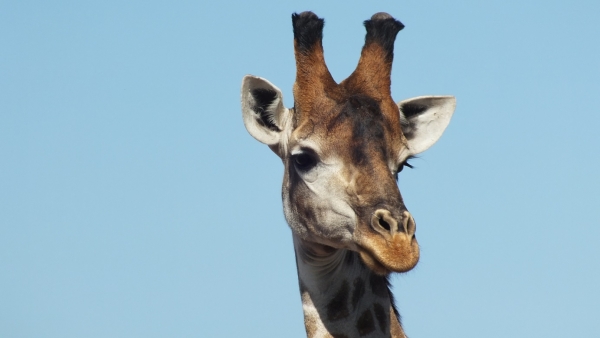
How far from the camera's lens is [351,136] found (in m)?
Answer: 11.5

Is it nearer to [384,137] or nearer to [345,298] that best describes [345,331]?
[345,298]

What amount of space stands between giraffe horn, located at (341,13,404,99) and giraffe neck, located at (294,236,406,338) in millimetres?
1875

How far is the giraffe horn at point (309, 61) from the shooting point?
1226 cm

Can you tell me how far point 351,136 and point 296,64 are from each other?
54.3 inches

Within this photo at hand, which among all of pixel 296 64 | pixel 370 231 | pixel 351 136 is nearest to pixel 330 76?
pixel 296 64

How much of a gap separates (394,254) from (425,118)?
3165 mm

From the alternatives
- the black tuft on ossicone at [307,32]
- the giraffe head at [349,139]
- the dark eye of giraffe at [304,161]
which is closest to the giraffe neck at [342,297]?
the giraffe head at [349,139]

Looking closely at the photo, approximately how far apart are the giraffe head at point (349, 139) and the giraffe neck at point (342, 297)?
17.6 inches

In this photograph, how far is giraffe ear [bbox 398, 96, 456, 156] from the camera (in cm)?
1305

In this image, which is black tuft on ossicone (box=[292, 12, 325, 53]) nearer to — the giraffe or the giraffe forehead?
the giraffe

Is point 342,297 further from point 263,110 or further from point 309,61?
point 309,61

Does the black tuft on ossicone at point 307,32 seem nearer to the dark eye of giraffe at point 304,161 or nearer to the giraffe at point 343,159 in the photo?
the giraffe at point 343,159

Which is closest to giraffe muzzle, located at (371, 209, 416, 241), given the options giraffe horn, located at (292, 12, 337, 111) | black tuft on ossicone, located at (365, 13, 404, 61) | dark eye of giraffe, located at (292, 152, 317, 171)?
dark eye of giraffe, located at (292, 152, 317, 171)

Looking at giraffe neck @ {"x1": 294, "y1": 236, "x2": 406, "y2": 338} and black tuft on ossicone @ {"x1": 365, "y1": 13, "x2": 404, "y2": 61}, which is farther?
black tuft on ossicone @ {"x1": 365, "y1": 13, "x2": 404, "y2": 61}
